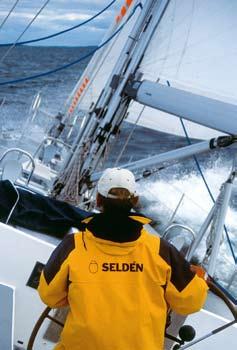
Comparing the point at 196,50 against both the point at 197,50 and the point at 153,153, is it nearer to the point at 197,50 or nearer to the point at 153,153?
the point at 197,50

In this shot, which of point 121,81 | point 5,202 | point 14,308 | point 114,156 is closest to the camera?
point 14,308

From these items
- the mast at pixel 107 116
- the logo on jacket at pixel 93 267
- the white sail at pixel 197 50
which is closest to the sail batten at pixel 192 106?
the mast at pixel 107 116

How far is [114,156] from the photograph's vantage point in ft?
36.2

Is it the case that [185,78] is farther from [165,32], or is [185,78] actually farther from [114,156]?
[114,156]

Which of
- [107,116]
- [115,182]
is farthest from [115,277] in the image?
[107,116]

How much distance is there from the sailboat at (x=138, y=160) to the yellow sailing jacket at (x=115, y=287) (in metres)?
0.27

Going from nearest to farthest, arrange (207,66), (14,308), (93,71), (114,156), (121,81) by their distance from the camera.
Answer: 1. (14,308)
2. (121,81)
3. (207,66)
4. (93,71)
5. (114,156)

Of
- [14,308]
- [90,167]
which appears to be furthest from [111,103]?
[14,308]

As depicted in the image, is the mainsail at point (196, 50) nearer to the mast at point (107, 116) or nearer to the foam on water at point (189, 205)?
the mast at point (107, 116)

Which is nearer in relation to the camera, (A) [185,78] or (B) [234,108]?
(B) [234,108]

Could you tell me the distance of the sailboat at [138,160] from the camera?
7.48 ft

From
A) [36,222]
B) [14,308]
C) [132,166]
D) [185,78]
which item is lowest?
[14,308]

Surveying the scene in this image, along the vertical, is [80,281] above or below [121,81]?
below

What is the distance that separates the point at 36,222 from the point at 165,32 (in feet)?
5.77
